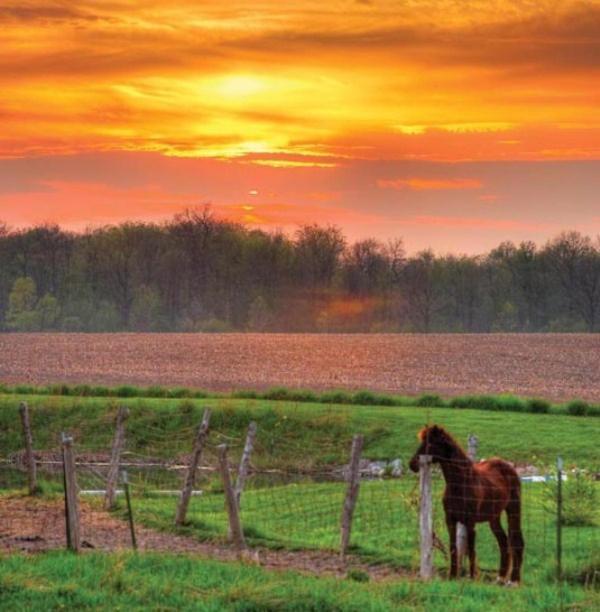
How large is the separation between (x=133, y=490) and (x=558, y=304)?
414 ft

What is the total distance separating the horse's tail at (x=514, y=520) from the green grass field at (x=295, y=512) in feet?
1.12

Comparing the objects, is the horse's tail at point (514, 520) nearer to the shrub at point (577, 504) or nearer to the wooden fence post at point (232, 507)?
the wooden fence post at point (232, 507)

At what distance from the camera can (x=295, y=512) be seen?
26.7m

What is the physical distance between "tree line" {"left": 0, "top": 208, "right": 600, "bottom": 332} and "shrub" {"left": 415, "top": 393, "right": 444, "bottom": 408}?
9274 cm

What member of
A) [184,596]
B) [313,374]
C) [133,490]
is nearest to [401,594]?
[184,596]

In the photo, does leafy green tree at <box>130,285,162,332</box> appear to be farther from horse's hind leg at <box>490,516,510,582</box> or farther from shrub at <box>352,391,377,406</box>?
→ horse's hind leg at <box>490,516,510,582</box>

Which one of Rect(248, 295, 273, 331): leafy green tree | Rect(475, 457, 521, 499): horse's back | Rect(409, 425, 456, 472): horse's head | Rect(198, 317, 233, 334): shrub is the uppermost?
Rect(248, 295, 273, 331): leafy green tree

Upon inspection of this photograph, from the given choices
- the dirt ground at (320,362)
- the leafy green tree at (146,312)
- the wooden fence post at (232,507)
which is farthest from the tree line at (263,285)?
the wooden fence post at (232,507)

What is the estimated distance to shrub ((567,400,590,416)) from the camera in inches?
1935

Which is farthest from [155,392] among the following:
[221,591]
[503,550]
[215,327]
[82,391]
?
[215,327]

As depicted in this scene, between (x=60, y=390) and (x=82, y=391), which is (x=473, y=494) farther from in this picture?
(x=60, y=390)

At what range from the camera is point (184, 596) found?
14883 millimetres

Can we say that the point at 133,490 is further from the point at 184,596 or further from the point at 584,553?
the point at 184,596

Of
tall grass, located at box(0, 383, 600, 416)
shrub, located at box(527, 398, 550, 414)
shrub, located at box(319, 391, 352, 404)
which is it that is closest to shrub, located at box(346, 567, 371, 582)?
shrub, located at box(527, 398, 550, 414)
